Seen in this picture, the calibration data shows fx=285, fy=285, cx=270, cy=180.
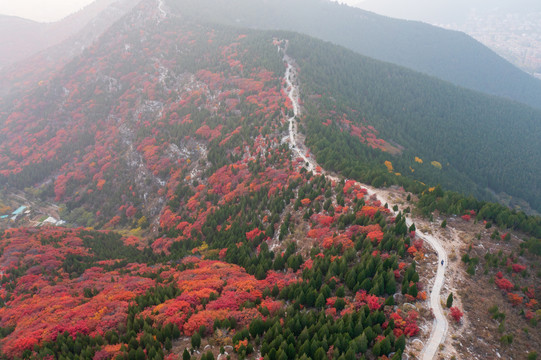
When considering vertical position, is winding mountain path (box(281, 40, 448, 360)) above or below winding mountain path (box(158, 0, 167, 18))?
below

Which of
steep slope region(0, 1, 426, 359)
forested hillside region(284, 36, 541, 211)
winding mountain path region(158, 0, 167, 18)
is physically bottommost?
steep slope region(0, 1, 426, 359)

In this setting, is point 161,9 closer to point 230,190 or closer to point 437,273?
point 230,190

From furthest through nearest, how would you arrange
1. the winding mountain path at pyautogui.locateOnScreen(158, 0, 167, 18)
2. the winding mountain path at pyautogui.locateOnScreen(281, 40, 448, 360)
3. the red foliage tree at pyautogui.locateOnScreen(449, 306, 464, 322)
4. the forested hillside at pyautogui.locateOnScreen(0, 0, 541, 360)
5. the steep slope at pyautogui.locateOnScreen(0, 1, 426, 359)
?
the winding mountain path at pyautogui.locateOnScreen(158, 0, 167, 18)
the forested hillside at pyautogui.locateOnScreen(0, 0, 541, 360)
the steep slope at pyautogui.locateOnScreen(0, 1, 426, 359)
the red foliage tree at pyautogui.locateOnScreen(449, 306, 464, 322)
the winding mountain path at pyautogui.locateOnScreen(281, 40, 448, 360)

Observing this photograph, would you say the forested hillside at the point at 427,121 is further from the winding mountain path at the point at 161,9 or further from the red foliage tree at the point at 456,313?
the winding mountain path at the point at 161,9

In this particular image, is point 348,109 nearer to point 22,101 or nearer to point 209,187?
point 209,187

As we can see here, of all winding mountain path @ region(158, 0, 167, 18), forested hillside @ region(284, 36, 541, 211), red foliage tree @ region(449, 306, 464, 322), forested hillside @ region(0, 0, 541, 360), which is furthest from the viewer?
winding mountain path @ region(158, 0, 167, 18)

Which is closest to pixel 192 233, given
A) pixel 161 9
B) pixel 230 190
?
pixel 230 190

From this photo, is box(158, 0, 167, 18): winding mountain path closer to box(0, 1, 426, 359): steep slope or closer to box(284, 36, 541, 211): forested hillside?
box(0, 1, 426, 359): steep slope

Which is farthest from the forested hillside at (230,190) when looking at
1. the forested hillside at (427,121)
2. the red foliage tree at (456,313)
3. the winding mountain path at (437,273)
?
the red foliage tree at (456,313)

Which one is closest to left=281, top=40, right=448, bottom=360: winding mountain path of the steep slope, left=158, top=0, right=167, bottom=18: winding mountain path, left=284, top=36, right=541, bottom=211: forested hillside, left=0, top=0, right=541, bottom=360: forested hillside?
left=0, top=0, right=541, bottom=360: forested hillside

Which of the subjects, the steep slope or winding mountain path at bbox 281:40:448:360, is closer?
winding mountain path at bbox 281:40:448:360

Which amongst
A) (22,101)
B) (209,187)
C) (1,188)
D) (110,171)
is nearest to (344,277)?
(209,187)
